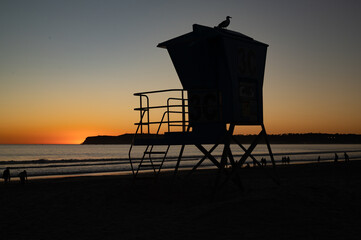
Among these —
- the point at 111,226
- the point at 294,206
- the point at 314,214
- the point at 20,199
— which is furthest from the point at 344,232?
the point at 20,199

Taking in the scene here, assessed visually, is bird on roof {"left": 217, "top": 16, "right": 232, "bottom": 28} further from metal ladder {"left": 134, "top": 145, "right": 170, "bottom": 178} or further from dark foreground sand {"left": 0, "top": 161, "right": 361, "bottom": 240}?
dark foreground sand {"left": 0, "top": 161, "right": 361, "bottom": 240}

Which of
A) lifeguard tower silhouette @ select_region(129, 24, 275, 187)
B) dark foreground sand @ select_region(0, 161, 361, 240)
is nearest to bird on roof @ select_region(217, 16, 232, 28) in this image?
lifeguard tower silhouette @ select_region(129, 24, 275, 187)

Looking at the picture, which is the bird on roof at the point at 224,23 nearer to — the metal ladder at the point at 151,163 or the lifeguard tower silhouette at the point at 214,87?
the lifeguard tower silhouette at the point at 214,87

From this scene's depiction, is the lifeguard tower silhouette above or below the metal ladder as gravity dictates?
above

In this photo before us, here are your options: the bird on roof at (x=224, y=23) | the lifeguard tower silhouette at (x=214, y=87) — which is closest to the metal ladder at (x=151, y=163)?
the lifeguard tower silhouette at (x=214, y=87)

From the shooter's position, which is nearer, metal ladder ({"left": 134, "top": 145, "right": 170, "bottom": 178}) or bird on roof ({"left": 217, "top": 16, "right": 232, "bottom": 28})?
metal ladder ({"left": 134, "top": 145, "right": 170, "bottom": 178})

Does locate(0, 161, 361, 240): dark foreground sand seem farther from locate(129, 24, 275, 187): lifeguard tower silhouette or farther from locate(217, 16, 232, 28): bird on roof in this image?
locate(217, 16, 232, 28): bird on roof

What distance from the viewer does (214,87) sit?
44.0ft

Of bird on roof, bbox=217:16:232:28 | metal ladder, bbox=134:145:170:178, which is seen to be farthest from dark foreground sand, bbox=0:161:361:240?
bird on roof, bbox=217:16:232:28

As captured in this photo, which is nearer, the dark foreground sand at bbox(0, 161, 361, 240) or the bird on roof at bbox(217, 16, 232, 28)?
the dark foreground sand at bbox(0, 161, 361, 240)

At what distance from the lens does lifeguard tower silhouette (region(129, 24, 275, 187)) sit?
1285cm

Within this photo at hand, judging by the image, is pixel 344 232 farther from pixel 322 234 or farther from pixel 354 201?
pixel 354 201

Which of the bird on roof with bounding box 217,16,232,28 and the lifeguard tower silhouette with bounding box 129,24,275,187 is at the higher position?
the bird on roof with bounding box 217,16,232,28

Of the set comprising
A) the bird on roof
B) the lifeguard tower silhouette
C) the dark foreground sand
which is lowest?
the dark foreground sand
